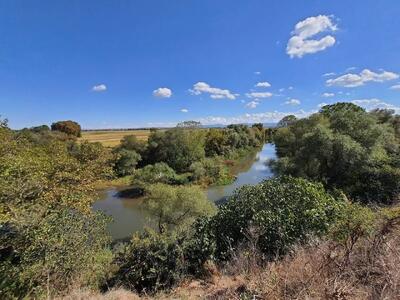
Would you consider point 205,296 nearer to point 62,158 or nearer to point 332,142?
point 62,158

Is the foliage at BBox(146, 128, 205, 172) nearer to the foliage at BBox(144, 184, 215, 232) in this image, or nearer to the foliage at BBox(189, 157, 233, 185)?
the foliage at BBox(189, 157, 233, 185)

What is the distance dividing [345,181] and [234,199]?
1161 centimetres

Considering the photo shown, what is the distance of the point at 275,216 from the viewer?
7332mm

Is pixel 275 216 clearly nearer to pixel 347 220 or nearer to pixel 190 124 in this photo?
pixel 347 220

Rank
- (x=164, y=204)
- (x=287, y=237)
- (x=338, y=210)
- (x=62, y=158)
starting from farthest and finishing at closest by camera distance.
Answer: (x=164, y=204) < (x=62, y=158) < (x=338, y=210) < (x=287, y=237)

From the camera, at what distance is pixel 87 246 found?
710 centimetres

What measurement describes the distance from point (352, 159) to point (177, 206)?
10620 mm

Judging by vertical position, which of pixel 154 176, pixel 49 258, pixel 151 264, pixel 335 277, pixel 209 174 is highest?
pixel 335 277

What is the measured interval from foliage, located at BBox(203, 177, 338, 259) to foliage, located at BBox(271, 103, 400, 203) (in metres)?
8.87

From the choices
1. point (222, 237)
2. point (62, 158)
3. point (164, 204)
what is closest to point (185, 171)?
point (164, 204)

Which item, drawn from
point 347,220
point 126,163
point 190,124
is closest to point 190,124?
point 190,124

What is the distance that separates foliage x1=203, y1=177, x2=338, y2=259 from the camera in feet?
23.4

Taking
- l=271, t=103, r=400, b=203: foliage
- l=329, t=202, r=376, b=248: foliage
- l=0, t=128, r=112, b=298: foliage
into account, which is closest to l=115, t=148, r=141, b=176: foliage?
l=271, t=103, r=400, b=203: foliage

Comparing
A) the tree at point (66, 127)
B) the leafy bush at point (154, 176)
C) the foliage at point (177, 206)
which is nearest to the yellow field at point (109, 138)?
the tree at point (66, 127)
